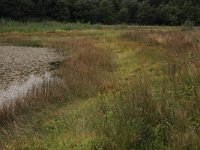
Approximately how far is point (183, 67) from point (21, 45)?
70.1 ft

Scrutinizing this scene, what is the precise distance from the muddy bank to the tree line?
91.4 feet

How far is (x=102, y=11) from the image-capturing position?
190ft

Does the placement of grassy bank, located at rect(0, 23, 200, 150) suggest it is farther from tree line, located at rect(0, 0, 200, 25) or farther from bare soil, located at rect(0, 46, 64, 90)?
tree line, located at rect(0, 0, 200, 25)

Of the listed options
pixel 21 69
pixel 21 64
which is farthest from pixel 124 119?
pixel 21 64

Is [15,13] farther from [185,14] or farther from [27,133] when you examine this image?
[27,133]

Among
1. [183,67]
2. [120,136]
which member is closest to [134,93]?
[120,136]

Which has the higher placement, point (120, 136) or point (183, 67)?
point (183, 67)

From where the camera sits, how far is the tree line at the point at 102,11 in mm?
49656

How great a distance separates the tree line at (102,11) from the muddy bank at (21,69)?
1097 inches

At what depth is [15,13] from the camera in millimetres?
48531

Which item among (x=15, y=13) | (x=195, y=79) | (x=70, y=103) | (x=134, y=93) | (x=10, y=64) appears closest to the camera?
(x=134, y=93)

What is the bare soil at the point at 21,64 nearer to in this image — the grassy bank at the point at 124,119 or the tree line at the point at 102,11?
the grassy bank at the point at 124,119

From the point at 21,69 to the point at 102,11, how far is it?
43.3 m

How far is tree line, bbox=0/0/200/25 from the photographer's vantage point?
49.7m
